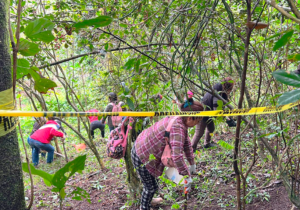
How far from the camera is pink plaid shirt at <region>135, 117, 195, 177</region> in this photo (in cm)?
260

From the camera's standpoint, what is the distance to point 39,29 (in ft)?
3.16

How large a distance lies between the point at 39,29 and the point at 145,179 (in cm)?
232

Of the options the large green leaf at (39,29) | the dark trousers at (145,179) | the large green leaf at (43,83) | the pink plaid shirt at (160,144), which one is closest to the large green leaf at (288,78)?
the large green leaf at (39,29)

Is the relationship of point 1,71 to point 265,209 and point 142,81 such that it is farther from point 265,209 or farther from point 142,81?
point 265,209

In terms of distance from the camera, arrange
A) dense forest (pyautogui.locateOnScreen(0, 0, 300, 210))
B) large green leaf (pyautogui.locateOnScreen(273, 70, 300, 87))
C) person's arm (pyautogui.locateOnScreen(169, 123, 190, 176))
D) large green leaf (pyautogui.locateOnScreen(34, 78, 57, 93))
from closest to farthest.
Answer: large green leaf (pyautogui.locateOnScreen(273, 70, 300, 87)) < dense forest (pyautogui.locateOnScreen(0, 0, 300, 210)) < large green leaf (pyautogui.locateOnScreen(34, 78, 57, 93)) < person's arm (pyautogui.locateOnScreen(169, 123, 190, 176))

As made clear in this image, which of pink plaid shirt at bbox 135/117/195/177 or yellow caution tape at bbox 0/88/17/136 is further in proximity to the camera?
pink plaid shirt at bbox 135/117/195/177

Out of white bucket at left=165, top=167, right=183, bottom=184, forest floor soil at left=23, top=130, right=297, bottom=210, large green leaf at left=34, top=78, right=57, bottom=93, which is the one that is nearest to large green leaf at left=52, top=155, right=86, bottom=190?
large green leaf at left=34, top=78, right=57, bottom=93

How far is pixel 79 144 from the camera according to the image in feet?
26.3

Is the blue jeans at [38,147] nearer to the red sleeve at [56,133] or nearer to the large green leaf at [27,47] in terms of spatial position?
the red sleeve at [56,133]

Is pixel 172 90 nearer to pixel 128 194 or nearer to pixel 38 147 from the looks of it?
pixel 128 194

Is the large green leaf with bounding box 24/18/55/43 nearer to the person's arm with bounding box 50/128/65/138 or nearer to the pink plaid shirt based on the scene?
the pink plaid shirt

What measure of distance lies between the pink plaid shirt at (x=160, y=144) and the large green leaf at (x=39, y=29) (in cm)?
185

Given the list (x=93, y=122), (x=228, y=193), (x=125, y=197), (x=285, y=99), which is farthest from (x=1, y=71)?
(x=93, y=122)

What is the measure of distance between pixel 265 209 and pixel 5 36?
295cm
